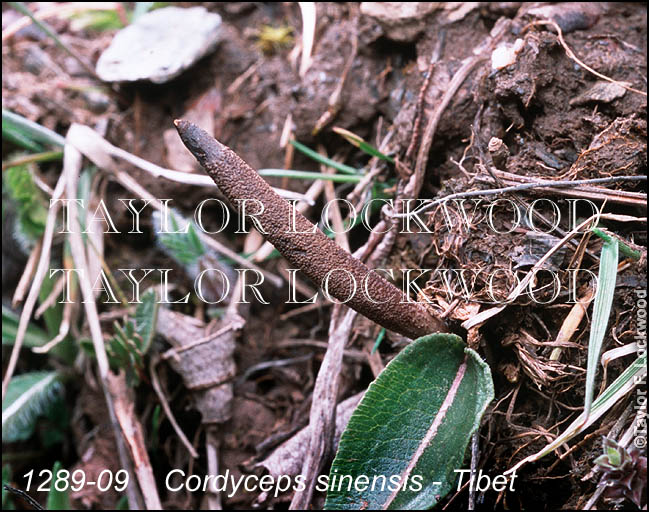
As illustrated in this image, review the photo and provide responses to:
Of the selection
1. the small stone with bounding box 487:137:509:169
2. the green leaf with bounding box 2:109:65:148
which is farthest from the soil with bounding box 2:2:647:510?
the green leaf with bounding box 2:109:65:148

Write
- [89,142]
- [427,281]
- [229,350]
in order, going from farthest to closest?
[89,142], [229,350], [427,281]

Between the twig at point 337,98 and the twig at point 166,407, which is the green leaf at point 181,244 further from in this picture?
the twig at point 337,98

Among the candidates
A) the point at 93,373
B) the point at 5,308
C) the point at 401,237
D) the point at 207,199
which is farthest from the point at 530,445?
the point at 5,308

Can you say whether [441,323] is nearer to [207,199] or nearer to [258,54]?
[207,199]

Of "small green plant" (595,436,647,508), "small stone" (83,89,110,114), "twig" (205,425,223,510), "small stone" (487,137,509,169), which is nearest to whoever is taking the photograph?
"small green plant" (595,436,647,508)

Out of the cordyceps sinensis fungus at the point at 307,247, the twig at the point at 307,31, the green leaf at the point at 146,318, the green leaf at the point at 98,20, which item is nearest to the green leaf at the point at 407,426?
the cordyceps sinensis fungus at the point at 307,247

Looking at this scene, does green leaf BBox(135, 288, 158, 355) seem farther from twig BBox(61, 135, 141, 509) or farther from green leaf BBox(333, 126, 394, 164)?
green leaf BBox(333, 126, 394, 164)

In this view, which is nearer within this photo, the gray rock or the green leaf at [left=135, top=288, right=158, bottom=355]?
the green leaf at [left=135, top=288, right=158, bottom=355]
